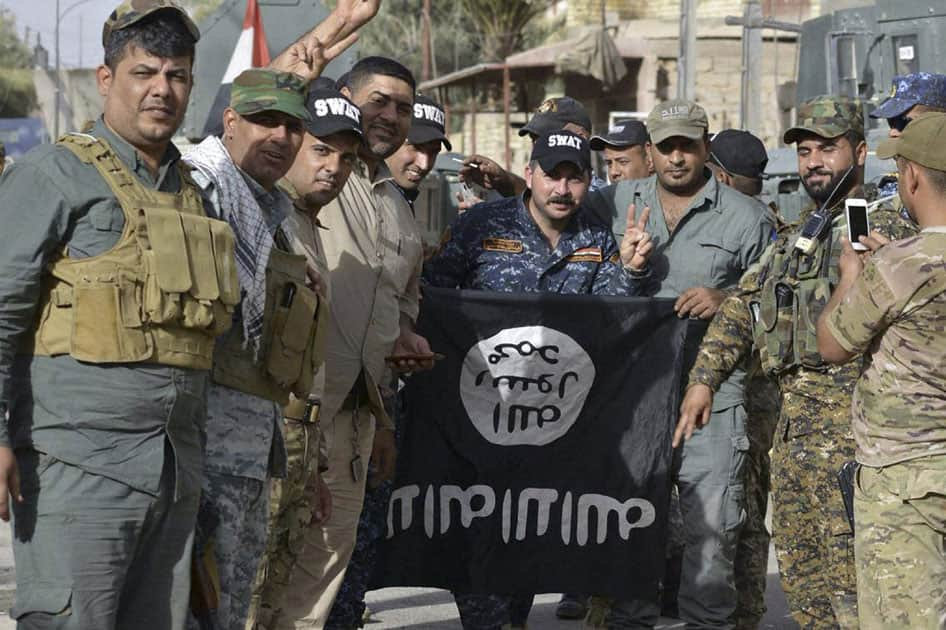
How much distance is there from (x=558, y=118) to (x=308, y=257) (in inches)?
126

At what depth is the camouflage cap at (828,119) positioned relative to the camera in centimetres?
615

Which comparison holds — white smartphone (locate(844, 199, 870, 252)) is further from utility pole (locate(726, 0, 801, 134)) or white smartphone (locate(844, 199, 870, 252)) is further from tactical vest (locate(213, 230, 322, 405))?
utility pole (locate(726, 0, 801, 134))

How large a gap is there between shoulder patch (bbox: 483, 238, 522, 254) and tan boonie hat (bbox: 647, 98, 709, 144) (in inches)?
30.8

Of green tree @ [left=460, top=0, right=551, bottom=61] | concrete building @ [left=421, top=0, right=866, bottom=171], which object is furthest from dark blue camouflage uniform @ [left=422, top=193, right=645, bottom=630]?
green tree @ [left=460, top=0, right=551, bottom=61]

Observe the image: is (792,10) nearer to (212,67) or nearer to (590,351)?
(212,67)

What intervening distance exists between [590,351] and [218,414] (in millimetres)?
2400

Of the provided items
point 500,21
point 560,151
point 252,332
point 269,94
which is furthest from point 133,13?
point 500,21

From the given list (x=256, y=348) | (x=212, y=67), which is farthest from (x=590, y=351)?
(x=212, y=67)

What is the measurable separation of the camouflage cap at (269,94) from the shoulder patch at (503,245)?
195cm

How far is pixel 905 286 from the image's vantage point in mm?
4711

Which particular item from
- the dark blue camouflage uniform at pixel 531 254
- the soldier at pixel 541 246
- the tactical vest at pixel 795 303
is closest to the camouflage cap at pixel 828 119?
the tactical vest at pixel 795 303

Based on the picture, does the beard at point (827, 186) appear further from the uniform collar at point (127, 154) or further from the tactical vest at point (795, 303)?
the uniform collar at point (127, 154)

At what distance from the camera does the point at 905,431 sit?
15.8 ft

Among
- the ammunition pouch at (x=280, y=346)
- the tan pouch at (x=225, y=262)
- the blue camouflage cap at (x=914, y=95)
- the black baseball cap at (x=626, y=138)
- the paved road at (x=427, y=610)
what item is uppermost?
the black baseball cap at (x=626, y=138)
